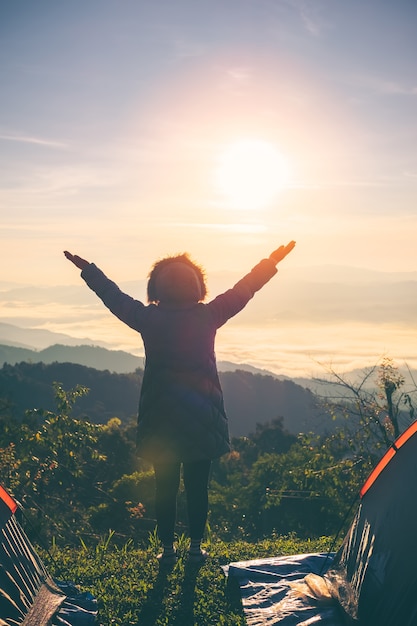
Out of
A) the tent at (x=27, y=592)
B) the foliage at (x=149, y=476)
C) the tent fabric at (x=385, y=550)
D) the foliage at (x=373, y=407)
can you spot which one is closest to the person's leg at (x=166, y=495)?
A: the tent at (x=27, y=592)

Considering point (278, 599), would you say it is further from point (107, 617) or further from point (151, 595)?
point (107, 617)

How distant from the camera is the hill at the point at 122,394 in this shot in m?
33.2

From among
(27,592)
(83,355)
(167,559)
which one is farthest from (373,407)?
(83,355)

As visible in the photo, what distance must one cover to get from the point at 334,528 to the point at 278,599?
6140 millimetres

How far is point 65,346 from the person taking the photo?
184m

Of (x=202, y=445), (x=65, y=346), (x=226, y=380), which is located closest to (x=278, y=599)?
(x=202, y=445)

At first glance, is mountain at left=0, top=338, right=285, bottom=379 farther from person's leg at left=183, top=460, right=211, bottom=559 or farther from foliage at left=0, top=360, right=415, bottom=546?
person's leg at left=183, top=460, right=211, bottom=559

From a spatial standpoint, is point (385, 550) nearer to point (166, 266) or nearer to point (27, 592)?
point (27, 592)

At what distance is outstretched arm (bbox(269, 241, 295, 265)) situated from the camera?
6294 millimetres

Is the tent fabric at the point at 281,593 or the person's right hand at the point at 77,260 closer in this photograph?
the tent fabric at the point at 281,593

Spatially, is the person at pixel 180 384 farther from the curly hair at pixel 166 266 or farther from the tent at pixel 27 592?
the tent at pixel 27 592

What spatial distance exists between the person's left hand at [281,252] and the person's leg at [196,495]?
2.06 m

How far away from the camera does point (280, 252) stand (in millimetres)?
6371

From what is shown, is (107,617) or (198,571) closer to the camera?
(107,617)
